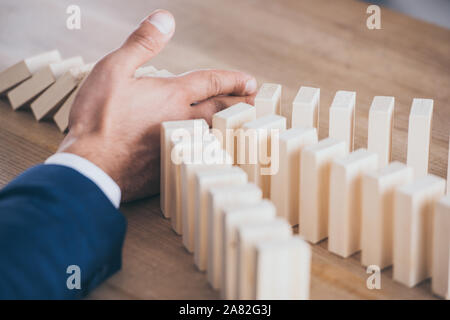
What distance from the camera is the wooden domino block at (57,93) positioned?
1.14 m

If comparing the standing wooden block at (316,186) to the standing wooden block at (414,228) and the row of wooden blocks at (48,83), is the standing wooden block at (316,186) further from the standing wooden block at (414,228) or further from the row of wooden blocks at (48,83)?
the row of wooden blocks at (48,83)

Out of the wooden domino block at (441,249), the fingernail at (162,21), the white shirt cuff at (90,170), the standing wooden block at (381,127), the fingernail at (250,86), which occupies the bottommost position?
the wooden domino block at (441,249)

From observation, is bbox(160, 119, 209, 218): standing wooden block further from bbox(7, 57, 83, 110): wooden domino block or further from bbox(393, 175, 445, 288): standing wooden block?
bbox(7, 57, 83, 110): wooden domino block

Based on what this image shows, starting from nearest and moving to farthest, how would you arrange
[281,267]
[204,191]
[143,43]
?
[281,267]
[204,191]
[143,43]

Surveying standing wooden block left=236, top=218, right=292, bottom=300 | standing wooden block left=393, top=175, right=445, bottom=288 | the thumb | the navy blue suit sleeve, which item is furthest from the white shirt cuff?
standing wooden block left=393, top=175, right=445, bottom=288

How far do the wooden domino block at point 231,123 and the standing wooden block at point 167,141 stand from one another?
0.03 meters

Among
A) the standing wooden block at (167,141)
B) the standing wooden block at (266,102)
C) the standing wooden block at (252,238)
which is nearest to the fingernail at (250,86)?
the standing wooden block at (266,102)

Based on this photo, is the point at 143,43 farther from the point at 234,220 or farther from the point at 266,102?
the point at 234,220

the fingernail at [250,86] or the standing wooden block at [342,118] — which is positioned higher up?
the fingernail at [250,86]

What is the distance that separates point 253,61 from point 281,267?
81cm

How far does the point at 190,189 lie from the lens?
31.5 inches

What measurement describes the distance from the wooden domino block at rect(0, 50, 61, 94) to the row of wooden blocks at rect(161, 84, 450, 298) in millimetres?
458

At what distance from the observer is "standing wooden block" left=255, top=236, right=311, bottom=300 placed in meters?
0.63

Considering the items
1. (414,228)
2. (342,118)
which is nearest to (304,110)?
(342,118)
